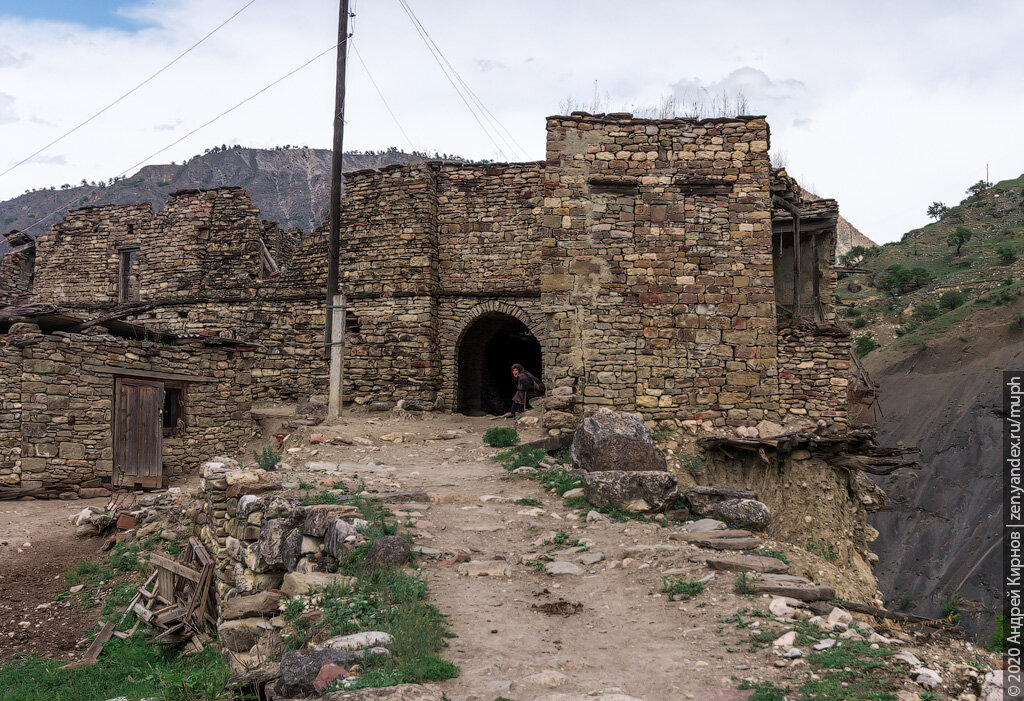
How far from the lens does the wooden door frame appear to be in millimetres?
12609

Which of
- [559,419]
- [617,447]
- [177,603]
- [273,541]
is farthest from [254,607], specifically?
[559,419]

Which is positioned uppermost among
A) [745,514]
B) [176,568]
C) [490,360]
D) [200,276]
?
[200,276]

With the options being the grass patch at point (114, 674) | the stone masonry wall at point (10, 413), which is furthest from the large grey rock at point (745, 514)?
the stone masonry wall at point (10, 413)

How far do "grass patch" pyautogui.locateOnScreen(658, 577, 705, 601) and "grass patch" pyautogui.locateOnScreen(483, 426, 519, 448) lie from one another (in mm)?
6099

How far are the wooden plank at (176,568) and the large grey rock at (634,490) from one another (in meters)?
4.65

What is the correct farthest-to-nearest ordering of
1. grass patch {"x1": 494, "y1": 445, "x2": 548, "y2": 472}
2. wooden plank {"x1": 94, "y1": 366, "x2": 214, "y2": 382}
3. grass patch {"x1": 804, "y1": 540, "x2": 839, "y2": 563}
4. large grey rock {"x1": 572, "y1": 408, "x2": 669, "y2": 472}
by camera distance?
1. wooden plank {"x1": 94, "y1": 366, "x2": 214, "y2": 382}
2. grass patch {"x1": 804, "y1": 540, "x2": 839, "y2": 563}
3. grass patch {"x1": 494, "y1": 445, "x2": 548, "y2": 472}
4. large grey rock {"x1": 572, "y1": 408, "x2": 669, "y2": 472}

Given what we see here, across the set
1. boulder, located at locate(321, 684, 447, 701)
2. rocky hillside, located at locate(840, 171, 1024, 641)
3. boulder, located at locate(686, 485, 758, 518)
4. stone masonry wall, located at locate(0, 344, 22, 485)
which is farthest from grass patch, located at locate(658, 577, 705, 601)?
rocky hillside, located at locate(840, 171, 1024, 641)

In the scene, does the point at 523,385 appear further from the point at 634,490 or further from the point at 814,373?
the point at 634,490

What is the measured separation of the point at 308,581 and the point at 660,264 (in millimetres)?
7831

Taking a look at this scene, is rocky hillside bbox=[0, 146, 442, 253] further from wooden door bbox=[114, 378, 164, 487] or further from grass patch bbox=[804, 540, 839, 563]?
grass patch bbox=[804, 540, 839, 563]

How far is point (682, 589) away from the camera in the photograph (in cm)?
529

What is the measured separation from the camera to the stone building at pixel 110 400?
1162 centimetres

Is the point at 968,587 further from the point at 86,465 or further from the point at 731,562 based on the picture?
the point at 86,465

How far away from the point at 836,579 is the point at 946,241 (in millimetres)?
44563
